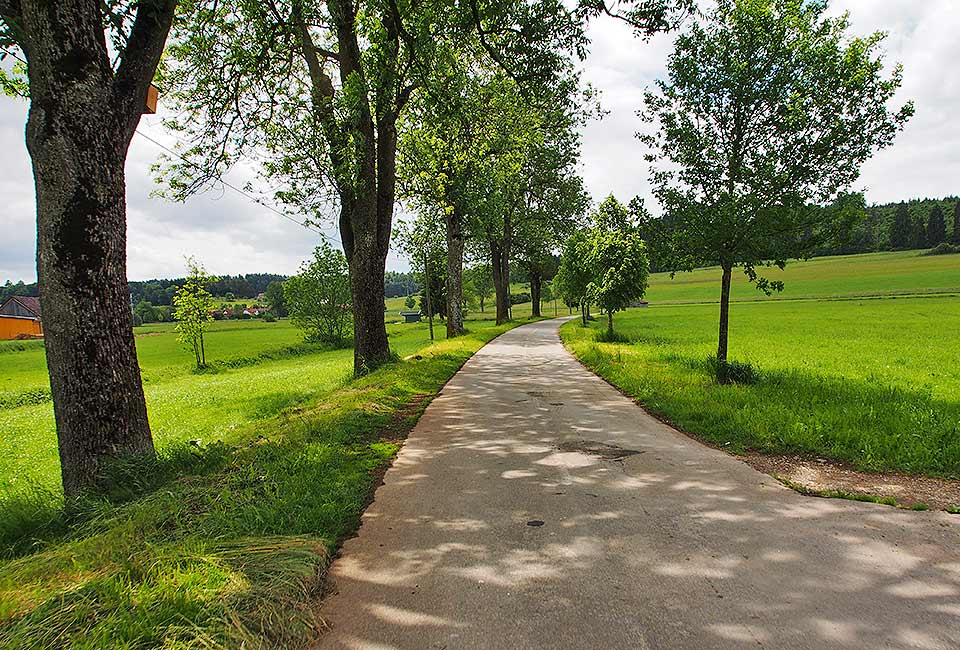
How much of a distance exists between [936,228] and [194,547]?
130962 mm

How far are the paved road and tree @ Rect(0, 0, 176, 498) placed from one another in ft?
9.06

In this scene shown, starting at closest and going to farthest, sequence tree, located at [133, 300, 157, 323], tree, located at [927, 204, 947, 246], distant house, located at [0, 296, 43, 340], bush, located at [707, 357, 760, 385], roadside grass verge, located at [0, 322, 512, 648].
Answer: roadside grass verge, located at [0, 322, 512, 648]
bush, located at [707, 357, 760, 385]
distant house, located at [0, 296, 43, 340]
tree, located at [133, 300, 157, 323]
tree, located at [927, 204, 947, 246]

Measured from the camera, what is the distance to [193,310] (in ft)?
86.1

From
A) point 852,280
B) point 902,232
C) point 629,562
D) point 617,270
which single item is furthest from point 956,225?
point 629,562

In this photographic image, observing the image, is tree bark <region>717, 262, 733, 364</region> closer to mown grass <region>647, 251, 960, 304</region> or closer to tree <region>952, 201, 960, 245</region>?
mown grass <region>647, 251, 960, 304</region>

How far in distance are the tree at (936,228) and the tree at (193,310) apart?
124m

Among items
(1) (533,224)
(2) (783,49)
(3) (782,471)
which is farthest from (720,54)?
(1) (533,224)

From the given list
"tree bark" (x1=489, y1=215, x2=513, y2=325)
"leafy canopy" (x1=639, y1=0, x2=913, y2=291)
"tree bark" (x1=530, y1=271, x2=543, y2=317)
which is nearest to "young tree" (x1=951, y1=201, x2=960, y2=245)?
"tree bark" (x1=530, y1=271, x2=543, y2=317)

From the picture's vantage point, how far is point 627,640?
2471mm

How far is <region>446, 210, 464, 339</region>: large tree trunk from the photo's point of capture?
78.8 ft

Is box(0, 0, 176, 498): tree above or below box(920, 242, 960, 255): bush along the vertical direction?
below

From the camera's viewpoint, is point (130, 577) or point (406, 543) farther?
point (406, 543)

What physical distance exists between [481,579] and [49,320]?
4460 millimetres

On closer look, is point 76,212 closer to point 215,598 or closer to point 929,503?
point 215,598
